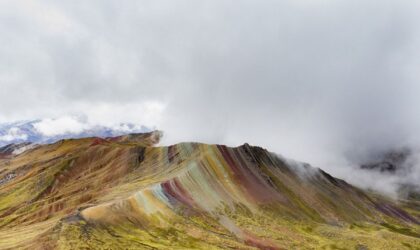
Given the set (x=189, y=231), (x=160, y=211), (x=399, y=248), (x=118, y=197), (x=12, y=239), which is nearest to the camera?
(x=12, y=239)

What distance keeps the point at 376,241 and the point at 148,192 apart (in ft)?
372

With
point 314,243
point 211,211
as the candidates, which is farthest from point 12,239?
point 314,243

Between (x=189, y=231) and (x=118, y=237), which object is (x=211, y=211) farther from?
(x=118, y=237)

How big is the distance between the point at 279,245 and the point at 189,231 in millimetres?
36233

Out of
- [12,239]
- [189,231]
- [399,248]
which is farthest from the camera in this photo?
[399,248]

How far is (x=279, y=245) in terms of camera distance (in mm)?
149875

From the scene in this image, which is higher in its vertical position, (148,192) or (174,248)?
(148,192)

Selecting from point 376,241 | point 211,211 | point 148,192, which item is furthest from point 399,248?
point 148,192

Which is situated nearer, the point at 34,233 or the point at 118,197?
the point at 34,233

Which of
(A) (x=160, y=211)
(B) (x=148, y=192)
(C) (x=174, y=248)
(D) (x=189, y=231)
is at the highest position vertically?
(B) (x=148, y=192)

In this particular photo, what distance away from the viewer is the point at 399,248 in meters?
186

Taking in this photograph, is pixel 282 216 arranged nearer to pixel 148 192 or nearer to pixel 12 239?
pixel 148 192

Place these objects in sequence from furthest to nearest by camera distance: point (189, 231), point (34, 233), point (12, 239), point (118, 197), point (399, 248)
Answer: point (399, 248), point (118, 197), point (189, 231), point (34, 233), point (12, 239)

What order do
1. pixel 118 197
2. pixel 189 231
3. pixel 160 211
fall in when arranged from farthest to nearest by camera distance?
pixel 118 197
pixel 160 211
pixel 189 231
